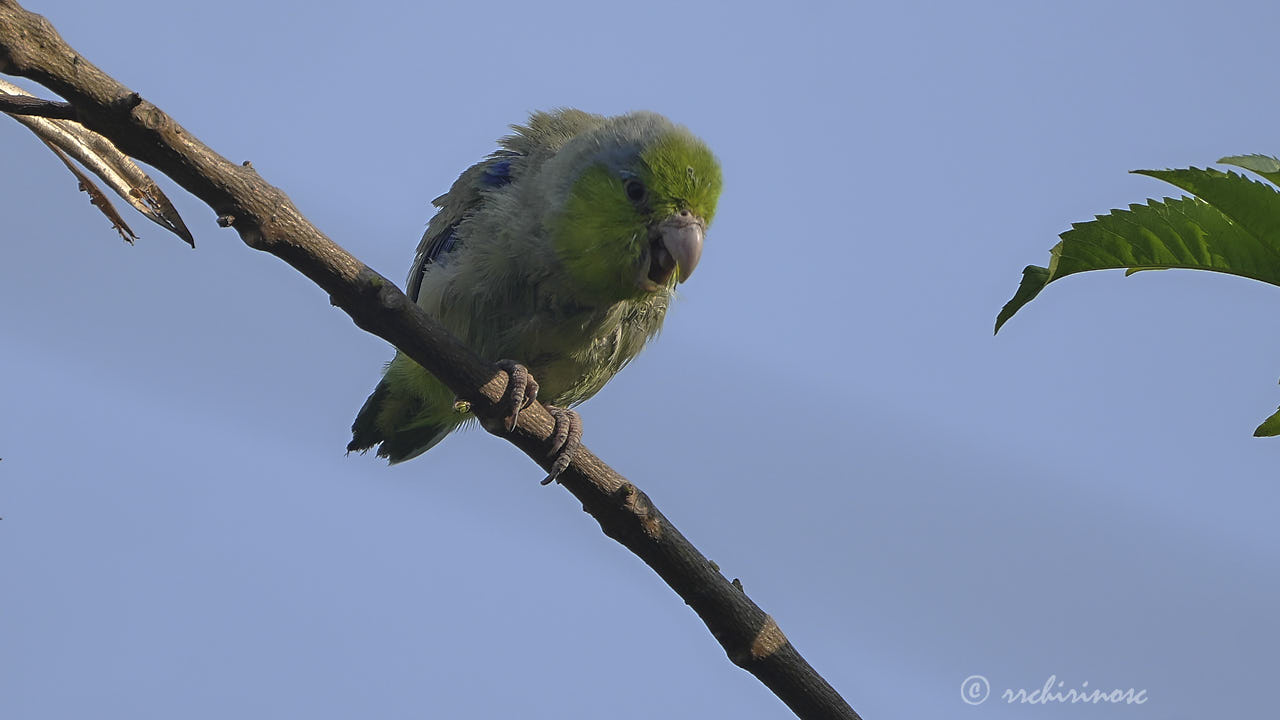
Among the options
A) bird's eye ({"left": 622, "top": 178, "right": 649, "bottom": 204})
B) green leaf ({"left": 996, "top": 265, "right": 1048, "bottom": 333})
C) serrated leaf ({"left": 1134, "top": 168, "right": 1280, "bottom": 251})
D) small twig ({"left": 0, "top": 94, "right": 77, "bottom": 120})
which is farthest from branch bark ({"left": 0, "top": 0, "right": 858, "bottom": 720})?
serrated leaf ({"left": 1134, "top": 168, "right": 1280, "bottom": 251})

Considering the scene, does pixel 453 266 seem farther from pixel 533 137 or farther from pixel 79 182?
pixel 79 182

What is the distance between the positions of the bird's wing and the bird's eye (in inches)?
32.0

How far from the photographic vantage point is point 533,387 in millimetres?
3797

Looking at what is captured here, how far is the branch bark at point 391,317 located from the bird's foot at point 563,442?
1.0 inches

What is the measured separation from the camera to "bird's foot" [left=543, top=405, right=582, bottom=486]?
142 inches

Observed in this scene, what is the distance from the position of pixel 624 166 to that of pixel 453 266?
2.95ft

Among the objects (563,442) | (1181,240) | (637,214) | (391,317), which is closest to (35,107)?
(391,317)

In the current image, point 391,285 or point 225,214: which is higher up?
point 391,285

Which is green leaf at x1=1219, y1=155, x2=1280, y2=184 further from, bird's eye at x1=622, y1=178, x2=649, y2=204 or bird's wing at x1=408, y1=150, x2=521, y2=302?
bird's wing at x1=408, y1=150, x2=521, y2=302

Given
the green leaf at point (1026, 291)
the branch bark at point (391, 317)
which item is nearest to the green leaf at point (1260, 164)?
the green leaf at point (1026, 291)

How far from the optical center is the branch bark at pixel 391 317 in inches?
95.9

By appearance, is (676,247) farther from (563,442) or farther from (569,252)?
(563,442)

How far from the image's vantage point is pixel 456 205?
498cm

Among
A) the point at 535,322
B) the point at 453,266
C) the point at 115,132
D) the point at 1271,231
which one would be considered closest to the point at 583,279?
the point at 535,322
